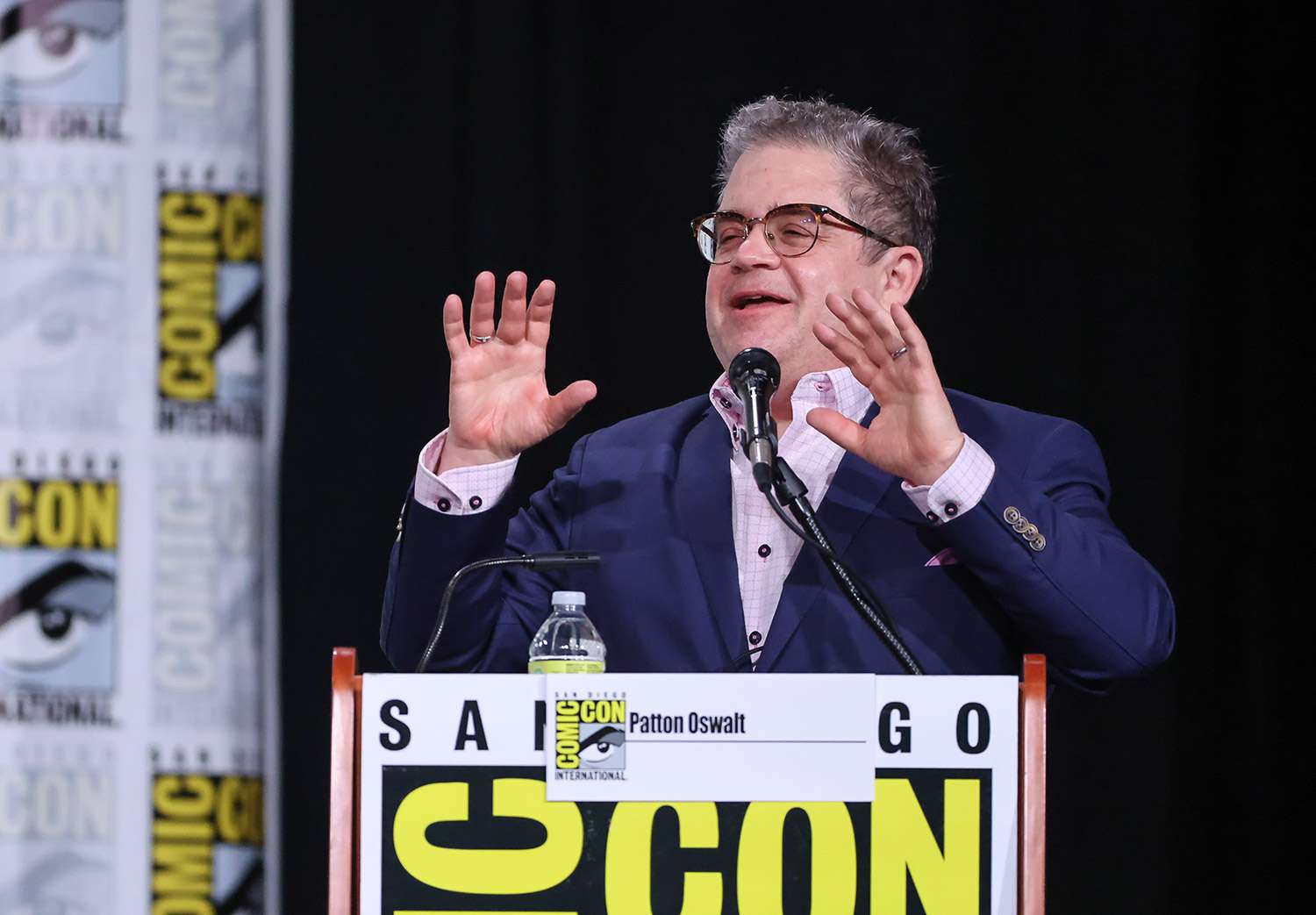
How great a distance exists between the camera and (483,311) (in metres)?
1.79

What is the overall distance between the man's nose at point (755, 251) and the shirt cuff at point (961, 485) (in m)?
0.56

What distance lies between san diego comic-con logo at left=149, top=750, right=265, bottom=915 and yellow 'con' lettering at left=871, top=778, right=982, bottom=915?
1646 millimetres

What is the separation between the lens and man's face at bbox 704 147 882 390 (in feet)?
6.92

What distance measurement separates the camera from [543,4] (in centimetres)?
276

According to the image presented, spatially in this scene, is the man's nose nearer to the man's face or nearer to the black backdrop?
the man's face

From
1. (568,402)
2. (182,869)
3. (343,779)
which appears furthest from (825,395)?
(182,869)

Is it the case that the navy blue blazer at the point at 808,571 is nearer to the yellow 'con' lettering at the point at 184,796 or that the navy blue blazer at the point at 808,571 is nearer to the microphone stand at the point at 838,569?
the microphone stand at the point at 838,569

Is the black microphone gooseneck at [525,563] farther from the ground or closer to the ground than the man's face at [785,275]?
closer to the ground

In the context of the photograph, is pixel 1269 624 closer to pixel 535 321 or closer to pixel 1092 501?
pixel 1092 501

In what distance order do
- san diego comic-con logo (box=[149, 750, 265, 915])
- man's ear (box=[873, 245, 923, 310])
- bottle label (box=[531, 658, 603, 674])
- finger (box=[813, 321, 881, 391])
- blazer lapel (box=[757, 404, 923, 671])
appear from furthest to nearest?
san diego comic-con logo (box=[149, 750, 265, 915]) → man's ear (box=[873, 245, 923, 310]) → blazer lapel (box=[757, 404, 923, 671]) → finger (box=[813, 321, 881, 391]) → bottle label (box=[531, 658, 603, 674])

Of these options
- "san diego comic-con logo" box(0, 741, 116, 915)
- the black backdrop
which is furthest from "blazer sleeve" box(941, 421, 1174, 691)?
"san diego comic-con logo" box(0, 741, 116, 915)

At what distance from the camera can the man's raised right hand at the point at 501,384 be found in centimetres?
→ 174

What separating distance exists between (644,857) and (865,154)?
1240 millimetres

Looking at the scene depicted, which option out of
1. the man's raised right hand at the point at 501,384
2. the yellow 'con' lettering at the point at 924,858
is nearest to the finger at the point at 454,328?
the man's raised right hand at the point at 501,384
